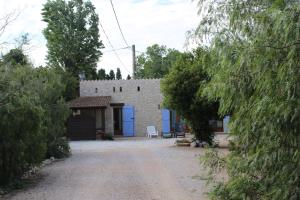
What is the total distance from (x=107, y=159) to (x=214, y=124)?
779 centimetres

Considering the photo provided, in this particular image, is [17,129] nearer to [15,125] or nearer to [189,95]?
[15,125]

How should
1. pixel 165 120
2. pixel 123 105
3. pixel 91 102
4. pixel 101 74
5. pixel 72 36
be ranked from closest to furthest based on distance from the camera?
pixel 91 102 → pixel 165 120 → pixel 123 105 → pixel 72 36 → pixel 101 74

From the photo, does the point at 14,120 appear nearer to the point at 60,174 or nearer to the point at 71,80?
the point at 60,174

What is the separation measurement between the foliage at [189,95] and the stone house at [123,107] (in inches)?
507

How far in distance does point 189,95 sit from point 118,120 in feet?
52.7

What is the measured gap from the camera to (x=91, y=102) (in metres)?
37.3

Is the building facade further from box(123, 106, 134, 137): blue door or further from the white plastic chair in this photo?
the white plastic chair

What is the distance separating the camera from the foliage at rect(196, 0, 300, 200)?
5.42m

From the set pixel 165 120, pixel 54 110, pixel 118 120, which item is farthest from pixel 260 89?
pixel 118 120

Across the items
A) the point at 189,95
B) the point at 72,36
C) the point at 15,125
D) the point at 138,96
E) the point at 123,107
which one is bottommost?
the point at 15,125

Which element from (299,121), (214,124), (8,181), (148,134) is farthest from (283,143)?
(148,134)

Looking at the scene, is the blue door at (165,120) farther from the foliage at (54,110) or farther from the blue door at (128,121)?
the foliage at (54,110)

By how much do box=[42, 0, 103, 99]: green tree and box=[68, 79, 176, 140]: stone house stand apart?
14.3 meters

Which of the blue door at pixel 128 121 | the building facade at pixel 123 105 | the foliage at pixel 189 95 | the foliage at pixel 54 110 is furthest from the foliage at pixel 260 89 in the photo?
the blue door at pixel 128 121
